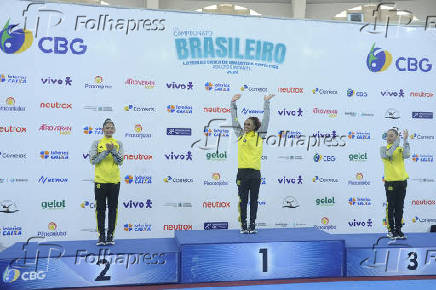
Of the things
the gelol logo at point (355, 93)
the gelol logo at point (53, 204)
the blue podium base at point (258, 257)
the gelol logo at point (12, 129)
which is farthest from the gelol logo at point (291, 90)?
the gelol logo at point (12, 129)

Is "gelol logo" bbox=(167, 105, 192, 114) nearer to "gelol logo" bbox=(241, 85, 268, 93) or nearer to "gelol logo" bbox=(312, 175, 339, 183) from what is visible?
"gelol logo" bbox=(241, 85, 268, 93)

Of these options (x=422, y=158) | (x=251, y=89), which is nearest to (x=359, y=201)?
(x=422, y=158)

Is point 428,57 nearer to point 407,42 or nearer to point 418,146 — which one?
point 407,42

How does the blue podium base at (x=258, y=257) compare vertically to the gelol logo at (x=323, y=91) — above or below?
below

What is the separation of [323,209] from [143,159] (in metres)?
2.64

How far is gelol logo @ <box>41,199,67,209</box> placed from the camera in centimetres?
529

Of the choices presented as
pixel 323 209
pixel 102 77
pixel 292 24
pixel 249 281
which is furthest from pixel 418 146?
pixel 102 77

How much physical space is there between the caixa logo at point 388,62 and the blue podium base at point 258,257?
3.07 metres

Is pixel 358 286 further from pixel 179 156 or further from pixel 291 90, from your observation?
pixel 291 90

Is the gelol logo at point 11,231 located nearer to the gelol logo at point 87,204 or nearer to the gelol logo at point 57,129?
the gelol logo at point 87,204

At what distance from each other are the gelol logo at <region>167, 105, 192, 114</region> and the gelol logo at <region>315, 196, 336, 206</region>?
2.22 meters

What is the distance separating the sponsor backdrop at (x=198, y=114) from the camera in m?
5.29

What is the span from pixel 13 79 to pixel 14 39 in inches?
20.0

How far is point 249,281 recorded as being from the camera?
4.01 metres
